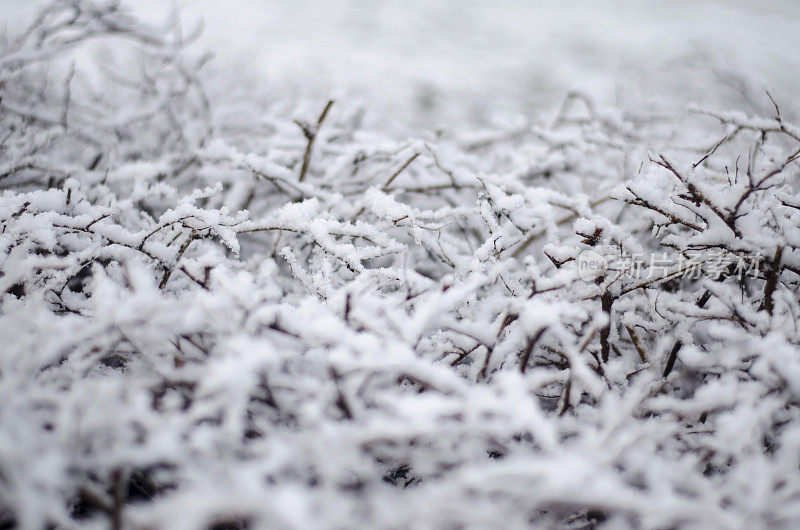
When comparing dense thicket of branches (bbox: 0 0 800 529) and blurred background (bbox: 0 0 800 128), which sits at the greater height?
blurred background (bbox: 0 0 800 128)

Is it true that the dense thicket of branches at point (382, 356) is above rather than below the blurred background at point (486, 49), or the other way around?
below

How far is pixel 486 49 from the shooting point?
15.4ft

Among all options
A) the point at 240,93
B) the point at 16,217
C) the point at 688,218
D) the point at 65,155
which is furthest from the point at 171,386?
the point at 240,93

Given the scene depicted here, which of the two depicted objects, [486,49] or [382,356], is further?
[486,49]

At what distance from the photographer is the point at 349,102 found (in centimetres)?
175

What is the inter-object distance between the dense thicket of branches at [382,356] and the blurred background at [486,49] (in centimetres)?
128

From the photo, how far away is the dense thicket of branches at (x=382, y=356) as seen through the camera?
19.0 inches

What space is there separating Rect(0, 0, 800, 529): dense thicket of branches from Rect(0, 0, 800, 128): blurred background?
1280 mm

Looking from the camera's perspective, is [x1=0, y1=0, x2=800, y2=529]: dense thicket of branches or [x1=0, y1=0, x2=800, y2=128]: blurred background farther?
[x1=0, y1=0, x2=800, y2=128]: blurred background

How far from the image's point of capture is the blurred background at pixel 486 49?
8.74 feet

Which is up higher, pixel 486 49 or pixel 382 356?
pixel 486 49

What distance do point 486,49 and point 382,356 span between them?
4810mm

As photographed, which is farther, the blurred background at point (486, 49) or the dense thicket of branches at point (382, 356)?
the blurred background at point (486, 49)

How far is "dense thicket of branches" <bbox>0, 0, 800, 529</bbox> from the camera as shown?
19.0 inches
